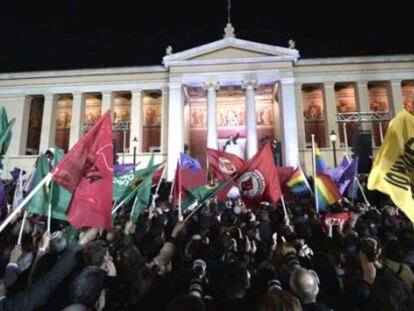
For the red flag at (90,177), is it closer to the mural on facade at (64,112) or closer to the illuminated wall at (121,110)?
the illuminated wall at (121,110)

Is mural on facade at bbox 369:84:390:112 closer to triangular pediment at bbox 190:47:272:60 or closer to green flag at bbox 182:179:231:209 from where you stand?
triangular pediment at bbox 190:47:272:60

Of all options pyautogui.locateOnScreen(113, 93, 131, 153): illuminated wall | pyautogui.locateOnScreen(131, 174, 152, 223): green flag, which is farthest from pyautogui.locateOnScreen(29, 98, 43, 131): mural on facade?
pyautogui.locateOnScreen(131, 174, 152, 223): green flag

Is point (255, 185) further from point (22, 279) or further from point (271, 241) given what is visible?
point (22, 279)

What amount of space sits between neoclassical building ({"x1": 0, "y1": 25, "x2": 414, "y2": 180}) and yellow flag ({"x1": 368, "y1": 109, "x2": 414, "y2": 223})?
78.4 ft

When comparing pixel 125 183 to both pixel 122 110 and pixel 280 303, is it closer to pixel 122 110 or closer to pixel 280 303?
pixel 280 303

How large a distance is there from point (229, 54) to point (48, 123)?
1758 centimetres

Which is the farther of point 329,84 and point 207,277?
point 329,84

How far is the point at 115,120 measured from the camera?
1389 inches

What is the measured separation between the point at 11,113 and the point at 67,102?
5.37 m

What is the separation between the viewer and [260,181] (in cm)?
852

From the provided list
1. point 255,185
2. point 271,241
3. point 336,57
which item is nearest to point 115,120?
point 336,57

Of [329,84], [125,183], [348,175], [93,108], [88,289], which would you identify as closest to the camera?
[88,289]

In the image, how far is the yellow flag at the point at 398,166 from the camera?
4.48 m

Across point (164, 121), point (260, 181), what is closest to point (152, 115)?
point (164, 121)
